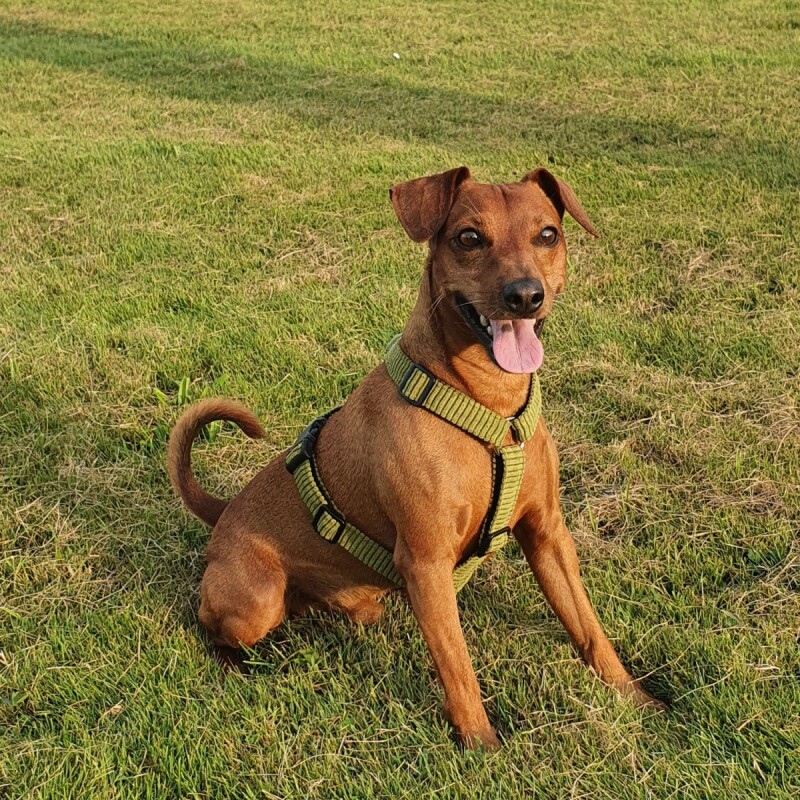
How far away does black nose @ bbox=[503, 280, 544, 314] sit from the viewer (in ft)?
9.07

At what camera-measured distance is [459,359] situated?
117 inches

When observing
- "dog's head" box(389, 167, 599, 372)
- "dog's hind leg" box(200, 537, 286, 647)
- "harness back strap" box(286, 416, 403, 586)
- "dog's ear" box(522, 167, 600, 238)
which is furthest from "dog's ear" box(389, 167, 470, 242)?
"dog's hind leg" box(200, 537, 286, 647)

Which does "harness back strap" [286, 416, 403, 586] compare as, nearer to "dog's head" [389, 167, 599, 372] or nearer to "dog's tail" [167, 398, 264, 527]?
"dog's tail" [167, 398, 264, 527]

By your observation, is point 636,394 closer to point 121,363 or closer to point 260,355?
point 260,355

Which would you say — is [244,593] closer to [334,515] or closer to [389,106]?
[334,515]

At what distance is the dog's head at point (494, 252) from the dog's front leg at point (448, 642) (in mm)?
700

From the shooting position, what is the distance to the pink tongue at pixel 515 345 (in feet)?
9.34

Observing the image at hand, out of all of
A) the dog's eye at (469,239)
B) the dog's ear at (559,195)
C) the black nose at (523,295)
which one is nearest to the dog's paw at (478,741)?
the black nose at (523,295)

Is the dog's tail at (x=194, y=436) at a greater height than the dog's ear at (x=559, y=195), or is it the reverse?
the dog's ear at (x=559, y=195)

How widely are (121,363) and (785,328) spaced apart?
3.80 m

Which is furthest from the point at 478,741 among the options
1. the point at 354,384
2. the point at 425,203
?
the point at 354,384

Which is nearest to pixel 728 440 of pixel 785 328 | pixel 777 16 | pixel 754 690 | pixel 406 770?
pixel 785 328

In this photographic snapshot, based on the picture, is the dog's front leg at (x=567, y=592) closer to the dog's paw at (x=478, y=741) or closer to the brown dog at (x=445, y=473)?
the brown dog at (x=445, y=473)

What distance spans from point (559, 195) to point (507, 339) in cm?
67
